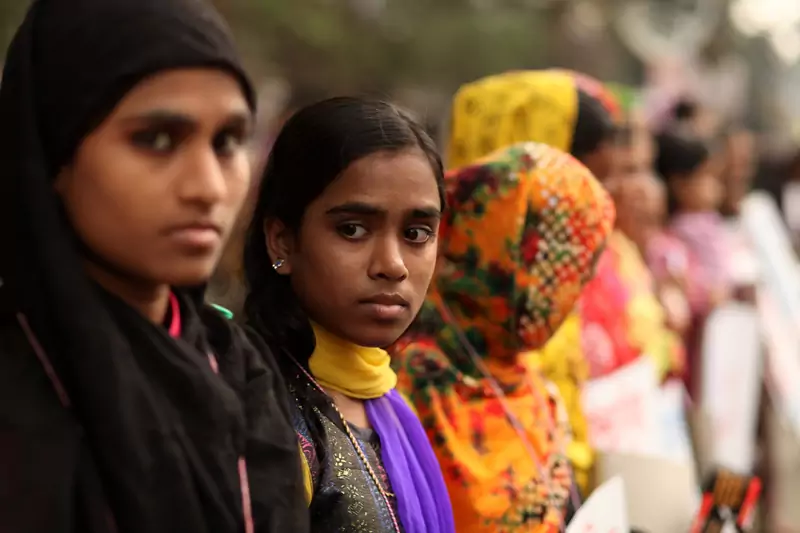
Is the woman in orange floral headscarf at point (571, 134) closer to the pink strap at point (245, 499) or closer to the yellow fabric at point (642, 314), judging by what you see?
the yellow fabric at point (642, 314)

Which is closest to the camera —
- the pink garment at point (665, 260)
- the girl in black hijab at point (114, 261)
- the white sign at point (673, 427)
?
the girl in black hijab at point (114, 261)

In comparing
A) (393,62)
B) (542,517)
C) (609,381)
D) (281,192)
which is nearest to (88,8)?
(281,192)

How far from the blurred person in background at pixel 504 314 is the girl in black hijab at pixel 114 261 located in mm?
912

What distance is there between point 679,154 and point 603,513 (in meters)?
3.20

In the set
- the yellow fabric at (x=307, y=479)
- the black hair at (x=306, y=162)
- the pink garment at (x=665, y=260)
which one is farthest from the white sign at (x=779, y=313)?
the yellow fabric at (x=307, y=479)

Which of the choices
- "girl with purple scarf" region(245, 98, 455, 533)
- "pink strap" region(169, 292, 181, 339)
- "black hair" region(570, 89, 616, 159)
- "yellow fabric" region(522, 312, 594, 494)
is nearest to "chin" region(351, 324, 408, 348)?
"girl with purple scarf" region(245, 98, 455, 533)

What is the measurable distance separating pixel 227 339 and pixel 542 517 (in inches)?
38.3

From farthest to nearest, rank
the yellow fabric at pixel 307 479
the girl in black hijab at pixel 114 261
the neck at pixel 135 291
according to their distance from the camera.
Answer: the yellow fabric at pixel 307 479
the neck at pixel 135 291
the girl in black hijab at pixel 114 261

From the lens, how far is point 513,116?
2.99 metres

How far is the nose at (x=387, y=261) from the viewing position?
162cm

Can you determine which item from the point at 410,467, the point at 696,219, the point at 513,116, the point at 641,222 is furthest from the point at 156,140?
the point at 696,219

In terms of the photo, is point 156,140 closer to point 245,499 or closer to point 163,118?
point 163,118

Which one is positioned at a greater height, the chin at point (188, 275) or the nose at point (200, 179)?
the nose at point (200, 179)

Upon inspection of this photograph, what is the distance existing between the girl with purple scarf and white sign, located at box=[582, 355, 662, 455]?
1260mm
